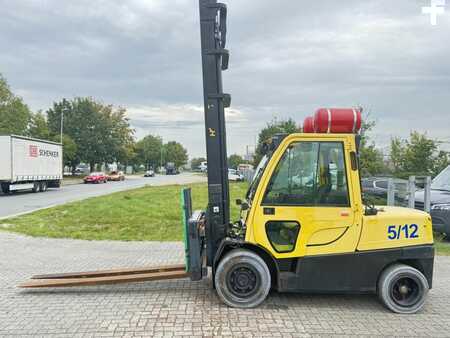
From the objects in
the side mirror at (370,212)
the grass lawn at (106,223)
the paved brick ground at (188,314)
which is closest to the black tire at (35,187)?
the grass lawn at (106,223)

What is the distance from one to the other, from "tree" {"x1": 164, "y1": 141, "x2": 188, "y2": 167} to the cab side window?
377 ft

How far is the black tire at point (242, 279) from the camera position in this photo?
461 centimetres

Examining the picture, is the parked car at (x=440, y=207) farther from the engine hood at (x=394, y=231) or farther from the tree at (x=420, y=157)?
the tree at (x=420, y=157)

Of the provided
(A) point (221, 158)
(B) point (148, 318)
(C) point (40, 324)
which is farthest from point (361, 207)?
(C) point (40, 324)

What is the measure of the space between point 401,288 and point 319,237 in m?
1.27

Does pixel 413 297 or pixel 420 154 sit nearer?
pixel 413 297

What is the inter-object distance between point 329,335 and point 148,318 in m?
2.10

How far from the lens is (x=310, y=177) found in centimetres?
455

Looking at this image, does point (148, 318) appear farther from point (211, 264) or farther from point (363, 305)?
point (363, 305)

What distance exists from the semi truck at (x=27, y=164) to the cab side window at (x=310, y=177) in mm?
22779

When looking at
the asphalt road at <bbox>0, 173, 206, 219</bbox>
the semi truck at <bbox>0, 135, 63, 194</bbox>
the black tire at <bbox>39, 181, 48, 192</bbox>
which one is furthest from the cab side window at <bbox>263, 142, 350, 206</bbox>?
the black tire at <bbox>39, 181, 48, 192</bbox>

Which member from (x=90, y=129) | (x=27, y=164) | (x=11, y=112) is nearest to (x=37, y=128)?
Result: (x=11, y=112)

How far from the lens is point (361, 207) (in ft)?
14.9

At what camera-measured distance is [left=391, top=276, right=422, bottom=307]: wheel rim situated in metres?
4.64
